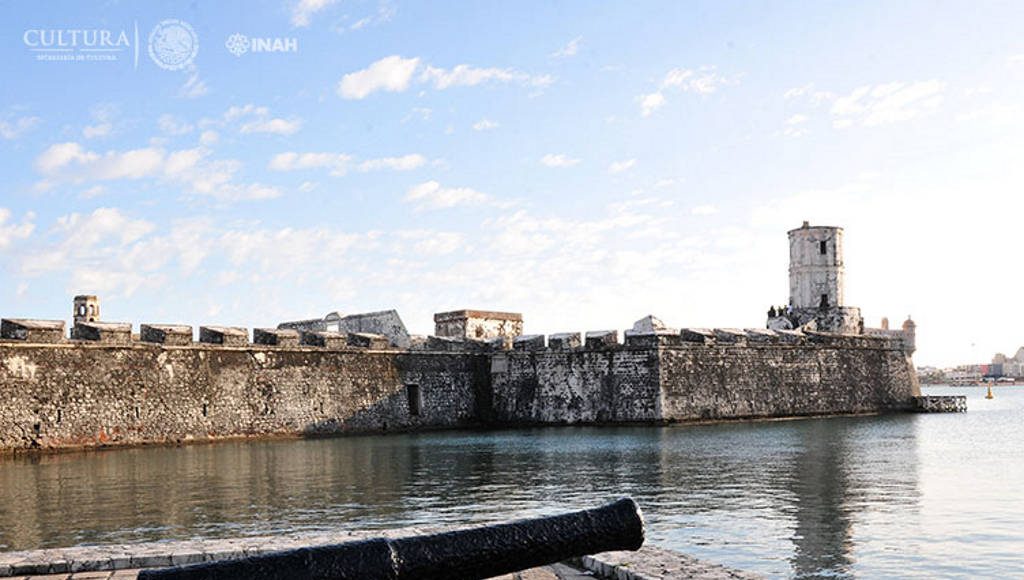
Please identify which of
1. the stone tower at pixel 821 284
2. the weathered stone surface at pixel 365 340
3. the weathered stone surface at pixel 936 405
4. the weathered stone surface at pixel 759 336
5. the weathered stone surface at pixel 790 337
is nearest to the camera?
the weathered stone surface at pixel 365 340

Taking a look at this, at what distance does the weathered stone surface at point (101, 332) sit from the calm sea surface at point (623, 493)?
3090 mm

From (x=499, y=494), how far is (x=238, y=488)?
3734mm

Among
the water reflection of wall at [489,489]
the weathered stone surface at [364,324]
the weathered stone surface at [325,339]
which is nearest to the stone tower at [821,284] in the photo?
the weathered stone surface at [364,324]

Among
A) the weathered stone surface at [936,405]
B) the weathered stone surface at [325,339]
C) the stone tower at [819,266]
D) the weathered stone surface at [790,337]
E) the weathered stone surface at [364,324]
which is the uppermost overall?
the stone tower at [819,266]

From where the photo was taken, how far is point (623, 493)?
11227mm

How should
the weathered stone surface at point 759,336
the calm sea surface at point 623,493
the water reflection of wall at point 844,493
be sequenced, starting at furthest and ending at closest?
the weathered stone surface at point 759,336, the calm sea surface at point 623,493, the water reflection of wall at point 844,493

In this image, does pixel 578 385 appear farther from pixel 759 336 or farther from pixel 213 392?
pixel 213 392

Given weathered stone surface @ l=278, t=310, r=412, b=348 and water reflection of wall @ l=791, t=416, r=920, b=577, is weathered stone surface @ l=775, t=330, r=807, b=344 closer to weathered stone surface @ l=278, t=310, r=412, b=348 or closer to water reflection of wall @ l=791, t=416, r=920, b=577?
water reflection of wall @ l=791, t=416, r=920, b=577

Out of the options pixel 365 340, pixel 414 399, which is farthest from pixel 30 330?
pixel 414 399

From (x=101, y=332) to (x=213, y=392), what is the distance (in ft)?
10.2

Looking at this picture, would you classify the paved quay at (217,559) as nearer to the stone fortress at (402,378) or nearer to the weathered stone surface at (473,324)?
the stone fortress at (402,378)

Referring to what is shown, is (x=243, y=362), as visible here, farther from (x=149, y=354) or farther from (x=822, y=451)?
(x=822, y=451)

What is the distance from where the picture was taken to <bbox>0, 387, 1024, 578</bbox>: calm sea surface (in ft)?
25.8

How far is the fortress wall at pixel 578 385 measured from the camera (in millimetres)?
27422
